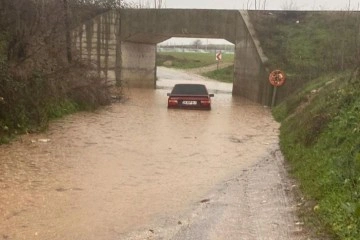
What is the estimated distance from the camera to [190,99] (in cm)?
2095

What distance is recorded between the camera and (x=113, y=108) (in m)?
21.3

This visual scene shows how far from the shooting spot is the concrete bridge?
2800 cm

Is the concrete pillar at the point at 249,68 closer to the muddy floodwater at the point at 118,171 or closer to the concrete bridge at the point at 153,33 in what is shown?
the concrete bridge at the point at 153,33

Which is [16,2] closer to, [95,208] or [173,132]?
[173,132]

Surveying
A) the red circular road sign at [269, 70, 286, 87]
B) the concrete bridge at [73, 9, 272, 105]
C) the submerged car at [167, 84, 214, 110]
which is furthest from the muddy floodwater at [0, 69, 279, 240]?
the concrete bridge at [73, 9, 272, 105]

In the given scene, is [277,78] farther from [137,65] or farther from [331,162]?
[331,162]

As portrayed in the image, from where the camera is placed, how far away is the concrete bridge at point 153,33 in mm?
28000

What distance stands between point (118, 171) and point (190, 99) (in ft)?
37.9

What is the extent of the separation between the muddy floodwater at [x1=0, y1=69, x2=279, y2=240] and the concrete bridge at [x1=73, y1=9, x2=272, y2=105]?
35.1 ft

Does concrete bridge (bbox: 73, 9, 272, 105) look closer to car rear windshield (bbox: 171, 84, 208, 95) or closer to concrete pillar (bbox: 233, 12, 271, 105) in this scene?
concrete pillar (bbox: 233, 12, 271, 105)

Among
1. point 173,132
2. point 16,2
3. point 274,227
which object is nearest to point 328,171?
point 274,227

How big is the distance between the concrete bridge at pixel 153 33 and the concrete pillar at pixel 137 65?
67 mm

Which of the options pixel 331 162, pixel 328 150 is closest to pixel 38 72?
pixel 328 150

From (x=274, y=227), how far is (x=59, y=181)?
13.7 feet
